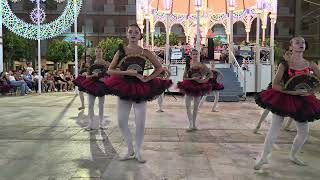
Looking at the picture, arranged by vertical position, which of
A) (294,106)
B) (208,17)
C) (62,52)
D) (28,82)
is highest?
(208,17)

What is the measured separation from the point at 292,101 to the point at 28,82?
17.9 meters

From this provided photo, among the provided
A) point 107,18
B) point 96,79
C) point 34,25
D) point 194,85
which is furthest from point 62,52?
point 194,85

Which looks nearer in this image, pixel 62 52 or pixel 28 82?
pixel 28 82

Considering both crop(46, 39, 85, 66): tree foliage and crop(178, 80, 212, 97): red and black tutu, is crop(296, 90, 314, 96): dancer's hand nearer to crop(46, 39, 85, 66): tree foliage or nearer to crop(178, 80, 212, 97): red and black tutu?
crop(178, 80, 212, 97): red and black tutu

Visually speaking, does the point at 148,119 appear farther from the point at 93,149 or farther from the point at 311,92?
the point at 311,92

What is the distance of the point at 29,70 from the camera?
2361 cm

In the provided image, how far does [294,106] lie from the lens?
247 inches

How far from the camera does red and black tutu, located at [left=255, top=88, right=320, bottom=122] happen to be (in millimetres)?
6254

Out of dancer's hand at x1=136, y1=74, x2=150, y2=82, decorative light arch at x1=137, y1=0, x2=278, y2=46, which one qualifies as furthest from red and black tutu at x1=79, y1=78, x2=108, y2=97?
decorative light arch at x1=137, y1=0, x2=278, y2=46

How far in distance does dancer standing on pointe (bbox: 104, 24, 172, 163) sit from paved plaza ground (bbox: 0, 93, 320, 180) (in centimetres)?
62

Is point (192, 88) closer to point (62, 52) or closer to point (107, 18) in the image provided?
point (62, 52)

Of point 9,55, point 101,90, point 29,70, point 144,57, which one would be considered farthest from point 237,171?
point 9,55

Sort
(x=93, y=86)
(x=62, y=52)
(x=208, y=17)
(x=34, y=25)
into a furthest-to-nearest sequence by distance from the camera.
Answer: (x=62, y=52), (x=208, y=17), (x=34, y=25), (x=93, y=86)

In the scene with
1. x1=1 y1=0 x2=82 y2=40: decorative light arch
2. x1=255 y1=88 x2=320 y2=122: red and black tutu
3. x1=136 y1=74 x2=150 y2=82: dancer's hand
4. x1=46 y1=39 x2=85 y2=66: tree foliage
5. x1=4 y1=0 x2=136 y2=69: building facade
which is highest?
x1=4 y1=0 x2=136 y2=69: building facade
